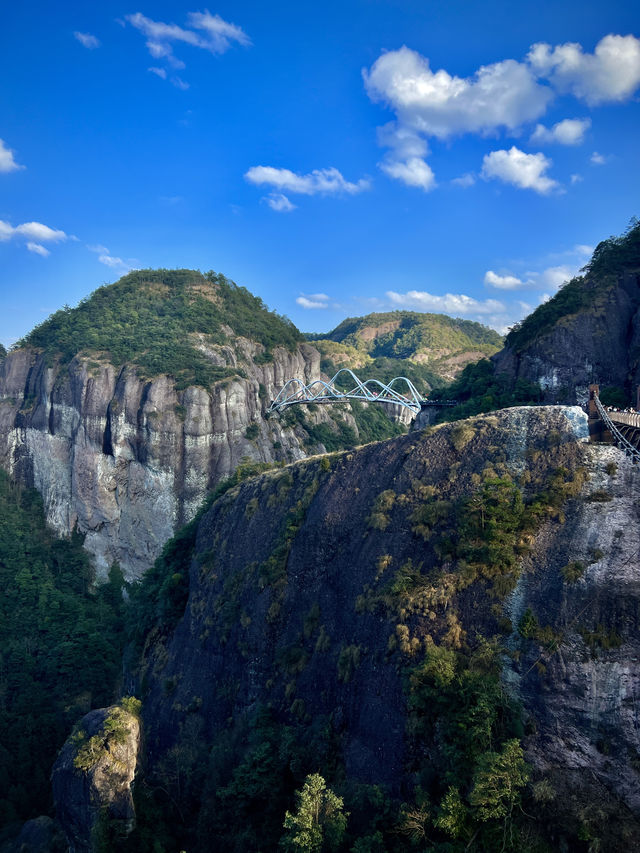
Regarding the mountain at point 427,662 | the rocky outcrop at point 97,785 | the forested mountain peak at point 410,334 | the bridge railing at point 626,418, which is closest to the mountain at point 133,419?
the mountain at point 427,662

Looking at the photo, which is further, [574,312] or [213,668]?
[574,312]

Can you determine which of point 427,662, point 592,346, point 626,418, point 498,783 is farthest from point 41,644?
point 592,346

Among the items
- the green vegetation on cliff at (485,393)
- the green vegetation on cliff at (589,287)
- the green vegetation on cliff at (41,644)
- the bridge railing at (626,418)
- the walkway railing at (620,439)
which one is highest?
the green vegetation on cliff at (589,287)

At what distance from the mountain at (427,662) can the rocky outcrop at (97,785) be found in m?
0.48

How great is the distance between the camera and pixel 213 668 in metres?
27.3

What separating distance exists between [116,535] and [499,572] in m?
46.2

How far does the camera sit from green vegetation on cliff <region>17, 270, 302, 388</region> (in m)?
62.6

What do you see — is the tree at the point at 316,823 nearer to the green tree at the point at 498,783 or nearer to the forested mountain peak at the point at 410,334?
the green tree at the point at 498,783

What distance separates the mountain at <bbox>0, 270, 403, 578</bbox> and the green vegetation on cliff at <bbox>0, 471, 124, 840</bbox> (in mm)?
2283

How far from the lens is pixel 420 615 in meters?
18.8

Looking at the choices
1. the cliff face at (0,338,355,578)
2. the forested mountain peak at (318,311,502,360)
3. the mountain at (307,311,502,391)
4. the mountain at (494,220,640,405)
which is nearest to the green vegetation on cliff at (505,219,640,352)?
the mountain at (494,220,640,405)

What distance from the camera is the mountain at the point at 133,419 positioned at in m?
57.1

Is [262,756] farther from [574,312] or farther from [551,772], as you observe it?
[574,312]

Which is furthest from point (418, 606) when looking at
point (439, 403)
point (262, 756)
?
point (439, 403)
